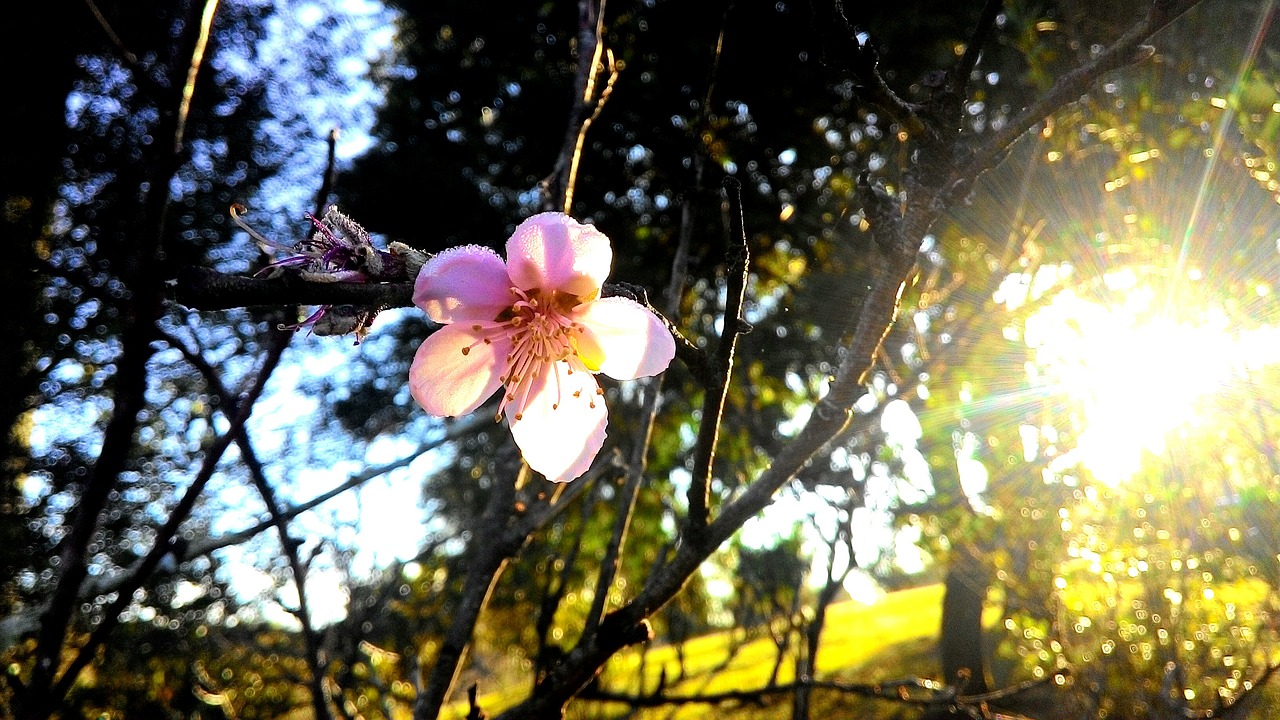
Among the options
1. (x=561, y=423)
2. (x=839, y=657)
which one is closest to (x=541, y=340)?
(x=561, y=423)

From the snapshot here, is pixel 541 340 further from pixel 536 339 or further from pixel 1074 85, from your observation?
pixel 1074 85

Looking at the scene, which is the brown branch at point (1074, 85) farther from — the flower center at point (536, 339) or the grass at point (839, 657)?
the grass at point (839, 657)

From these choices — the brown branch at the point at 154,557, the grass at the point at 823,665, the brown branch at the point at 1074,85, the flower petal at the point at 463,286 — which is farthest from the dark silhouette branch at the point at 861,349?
the grass at the point at 823,665

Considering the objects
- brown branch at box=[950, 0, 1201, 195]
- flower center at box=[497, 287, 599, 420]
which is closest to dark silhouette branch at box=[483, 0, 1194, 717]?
brown branch at box=[950, 0, 1201, 195]

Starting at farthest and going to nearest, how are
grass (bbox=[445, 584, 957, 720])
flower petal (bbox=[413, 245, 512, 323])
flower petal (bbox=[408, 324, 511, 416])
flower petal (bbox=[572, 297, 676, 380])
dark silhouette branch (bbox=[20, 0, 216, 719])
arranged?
grass (bbox=[445, 584, 957, 720])
flower petal (bbox=[408, 324, 511, 416])
flower petal (bbox=[572, 297, 676, 380])
flower petal (bbox=[413, 245, 512, 323])
dark silhouette branch (bbox=[20, 0, 216, 719])

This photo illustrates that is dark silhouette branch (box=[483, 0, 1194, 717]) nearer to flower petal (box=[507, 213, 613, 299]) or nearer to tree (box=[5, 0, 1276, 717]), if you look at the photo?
tree (box=[5, 0, 1276, 717])
